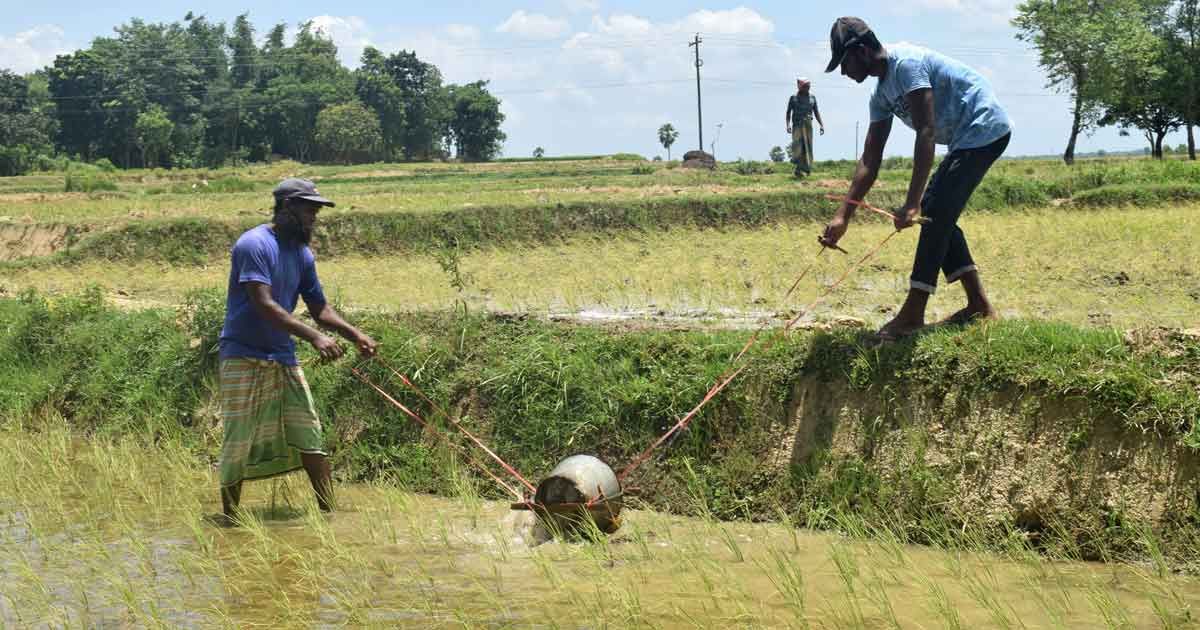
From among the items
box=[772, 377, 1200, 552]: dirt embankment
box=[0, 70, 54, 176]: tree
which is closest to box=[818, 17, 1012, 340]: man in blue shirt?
box=[772, 377, 1200, 552]: dirt embankment

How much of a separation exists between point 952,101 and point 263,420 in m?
3.84

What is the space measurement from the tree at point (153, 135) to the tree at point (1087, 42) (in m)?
44.2

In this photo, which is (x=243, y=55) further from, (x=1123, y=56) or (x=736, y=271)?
(x=736, y=271)

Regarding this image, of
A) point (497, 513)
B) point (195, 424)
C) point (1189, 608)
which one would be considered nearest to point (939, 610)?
point (1189, 608)

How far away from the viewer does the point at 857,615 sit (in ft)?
13.3

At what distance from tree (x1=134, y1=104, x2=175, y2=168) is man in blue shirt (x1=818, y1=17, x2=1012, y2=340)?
60.5 m

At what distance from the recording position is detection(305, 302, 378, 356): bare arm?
5.52m

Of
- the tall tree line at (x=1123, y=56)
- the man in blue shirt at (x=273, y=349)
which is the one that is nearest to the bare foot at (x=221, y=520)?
the man in blue shirt at (x=273, y=349)

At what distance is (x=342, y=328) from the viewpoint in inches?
222

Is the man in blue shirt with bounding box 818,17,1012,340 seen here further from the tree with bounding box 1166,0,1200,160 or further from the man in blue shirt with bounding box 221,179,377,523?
the tree with bounding box 1166,0,1200,160

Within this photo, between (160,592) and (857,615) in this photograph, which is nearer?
(857,615)

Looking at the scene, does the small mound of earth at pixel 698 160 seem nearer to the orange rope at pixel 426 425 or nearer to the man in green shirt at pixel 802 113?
the man in green shirt at pixel 802 113

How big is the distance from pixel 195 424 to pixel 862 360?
4741 mm

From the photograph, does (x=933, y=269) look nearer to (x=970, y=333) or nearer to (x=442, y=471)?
(x=970, y=333)
